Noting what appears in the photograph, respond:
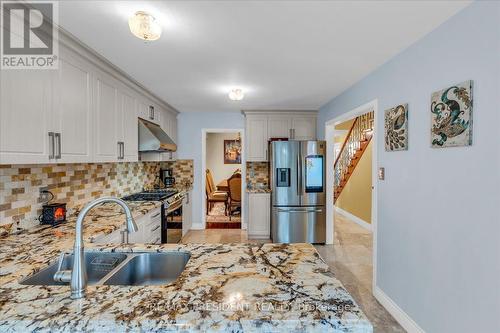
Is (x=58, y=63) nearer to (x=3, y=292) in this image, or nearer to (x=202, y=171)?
(x=3, y=292)

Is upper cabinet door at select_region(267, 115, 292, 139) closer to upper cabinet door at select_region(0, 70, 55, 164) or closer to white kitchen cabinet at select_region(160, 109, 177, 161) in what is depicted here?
white kitchen cabinet at select_region(160, 109, 177, 161)

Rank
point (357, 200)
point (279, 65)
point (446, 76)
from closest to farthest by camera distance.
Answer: point (446, 76)
point (279, 65)
point (357, 200)

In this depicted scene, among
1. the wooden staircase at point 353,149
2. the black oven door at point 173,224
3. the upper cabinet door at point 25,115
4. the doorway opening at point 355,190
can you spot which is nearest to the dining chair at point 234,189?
the black oven door at point 173,224

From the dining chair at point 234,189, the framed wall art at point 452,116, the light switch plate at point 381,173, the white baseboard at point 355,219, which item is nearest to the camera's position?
the framed wall art at point 452,116

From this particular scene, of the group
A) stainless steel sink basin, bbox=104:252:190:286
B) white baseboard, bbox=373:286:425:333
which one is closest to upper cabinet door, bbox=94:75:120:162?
stainless steel sink basin, bbox=104:252:190:286

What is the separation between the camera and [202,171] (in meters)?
5.20

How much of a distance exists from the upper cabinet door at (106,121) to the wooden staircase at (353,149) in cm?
490

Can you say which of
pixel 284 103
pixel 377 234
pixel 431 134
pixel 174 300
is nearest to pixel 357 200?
pixel 284 103

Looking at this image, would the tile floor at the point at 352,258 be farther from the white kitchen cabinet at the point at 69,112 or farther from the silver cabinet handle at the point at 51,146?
the silver cabinet handle at the point at 51,146

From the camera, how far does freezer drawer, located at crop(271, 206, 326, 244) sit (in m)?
4.34

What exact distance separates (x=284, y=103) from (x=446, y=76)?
2.68 metres

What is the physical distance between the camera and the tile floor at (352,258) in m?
2.41

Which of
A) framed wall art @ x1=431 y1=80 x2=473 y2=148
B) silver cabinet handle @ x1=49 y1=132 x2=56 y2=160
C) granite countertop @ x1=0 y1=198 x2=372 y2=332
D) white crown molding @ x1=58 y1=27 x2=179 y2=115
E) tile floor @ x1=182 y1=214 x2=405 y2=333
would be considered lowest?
tile floor @ x1=182 y1=214 x2=405 y2=333
